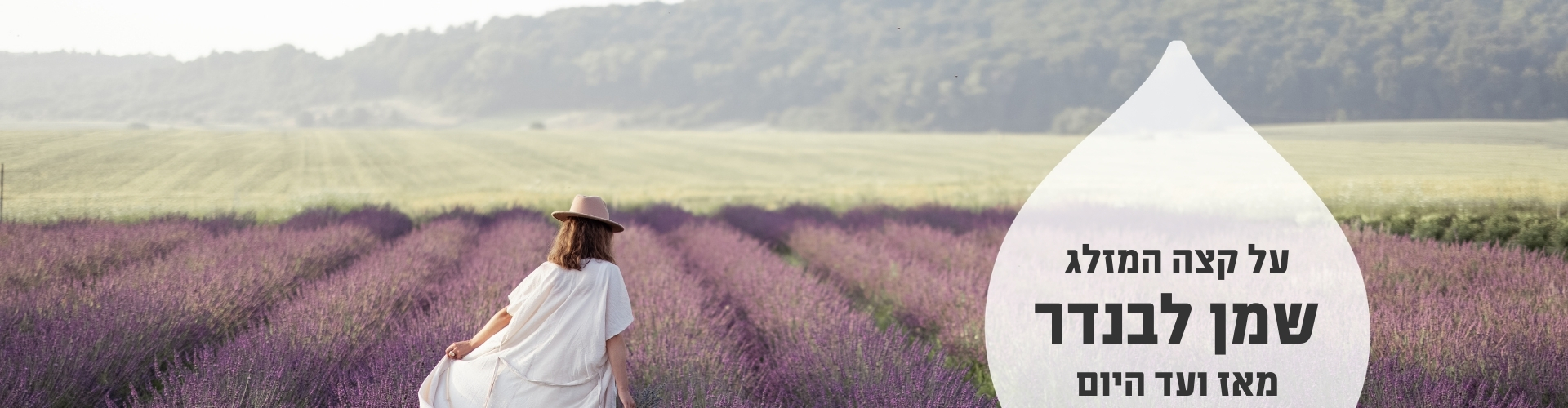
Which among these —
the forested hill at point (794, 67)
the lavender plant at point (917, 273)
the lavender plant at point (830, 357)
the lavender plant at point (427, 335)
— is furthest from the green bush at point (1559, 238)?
the forested hill at point (794, 67)

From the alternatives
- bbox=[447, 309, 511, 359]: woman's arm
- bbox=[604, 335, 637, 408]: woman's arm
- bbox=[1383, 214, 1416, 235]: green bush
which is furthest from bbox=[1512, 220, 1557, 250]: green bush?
bbox=[447, 309, 511, 359]: woman's arm

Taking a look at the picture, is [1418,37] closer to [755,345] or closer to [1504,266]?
[1504,266]

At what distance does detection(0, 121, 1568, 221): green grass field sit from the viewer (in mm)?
8969

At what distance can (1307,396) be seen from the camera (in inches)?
106

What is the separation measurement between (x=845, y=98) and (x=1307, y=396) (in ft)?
127

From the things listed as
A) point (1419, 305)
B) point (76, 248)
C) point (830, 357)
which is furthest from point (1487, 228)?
point (76, 248)

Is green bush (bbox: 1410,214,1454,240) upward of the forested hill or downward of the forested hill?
downward

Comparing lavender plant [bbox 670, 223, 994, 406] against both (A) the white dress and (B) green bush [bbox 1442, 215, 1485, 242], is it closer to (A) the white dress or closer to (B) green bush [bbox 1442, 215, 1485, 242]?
(A) the white dress

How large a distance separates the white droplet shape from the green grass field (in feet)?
5.37

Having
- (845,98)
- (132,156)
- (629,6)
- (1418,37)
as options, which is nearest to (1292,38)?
(1418,37)

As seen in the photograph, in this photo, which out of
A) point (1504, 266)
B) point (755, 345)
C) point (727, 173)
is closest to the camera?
point (755, 345)

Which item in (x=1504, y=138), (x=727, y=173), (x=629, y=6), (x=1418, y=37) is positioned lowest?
(x=727, y=173)

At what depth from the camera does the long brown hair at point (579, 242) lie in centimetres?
208

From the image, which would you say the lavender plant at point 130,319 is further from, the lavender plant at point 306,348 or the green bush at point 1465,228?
the green bush at point 1465,228
